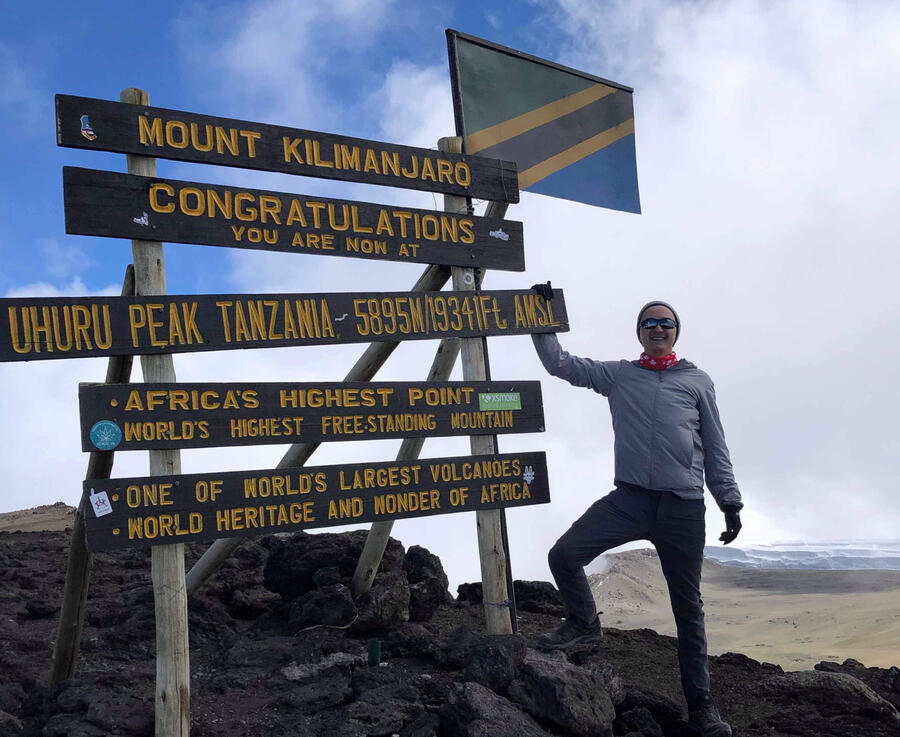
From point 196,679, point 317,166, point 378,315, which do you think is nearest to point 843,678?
point 378,315

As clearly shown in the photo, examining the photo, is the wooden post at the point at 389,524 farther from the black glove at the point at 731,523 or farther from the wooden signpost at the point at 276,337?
the black glove at the point at 731,523

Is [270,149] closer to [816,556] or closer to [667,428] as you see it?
[667,428]

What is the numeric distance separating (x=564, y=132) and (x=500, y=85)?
852mm

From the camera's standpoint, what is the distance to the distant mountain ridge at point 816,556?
14375mm

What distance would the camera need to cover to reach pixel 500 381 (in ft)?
19.7

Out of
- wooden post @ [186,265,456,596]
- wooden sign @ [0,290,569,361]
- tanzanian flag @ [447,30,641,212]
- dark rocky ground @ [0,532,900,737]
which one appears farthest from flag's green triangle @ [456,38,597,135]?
dark rocky ground @ [0,532,900,737]

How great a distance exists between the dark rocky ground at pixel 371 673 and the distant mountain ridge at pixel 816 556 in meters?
8.28

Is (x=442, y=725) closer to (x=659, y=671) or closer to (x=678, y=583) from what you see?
(x=678, y=583)

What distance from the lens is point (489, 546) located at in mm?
5918

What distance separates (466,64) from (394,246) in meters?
1.98

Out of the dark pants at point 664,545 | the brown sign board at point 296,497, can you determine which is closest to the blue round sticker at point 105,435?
the brown sign board at point 296,497

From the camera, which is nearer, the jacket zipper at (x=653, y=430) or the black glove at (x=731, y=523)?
the jacket zipper at (x=653, y=430)

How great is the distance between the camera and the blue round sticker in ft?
15.1

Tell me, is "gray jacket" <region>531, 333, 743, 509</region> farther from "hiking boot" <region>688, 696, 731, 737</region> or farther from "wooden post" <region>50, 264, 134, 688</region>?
→ "wooden post" <region>50, 264, 134, 688</region>
